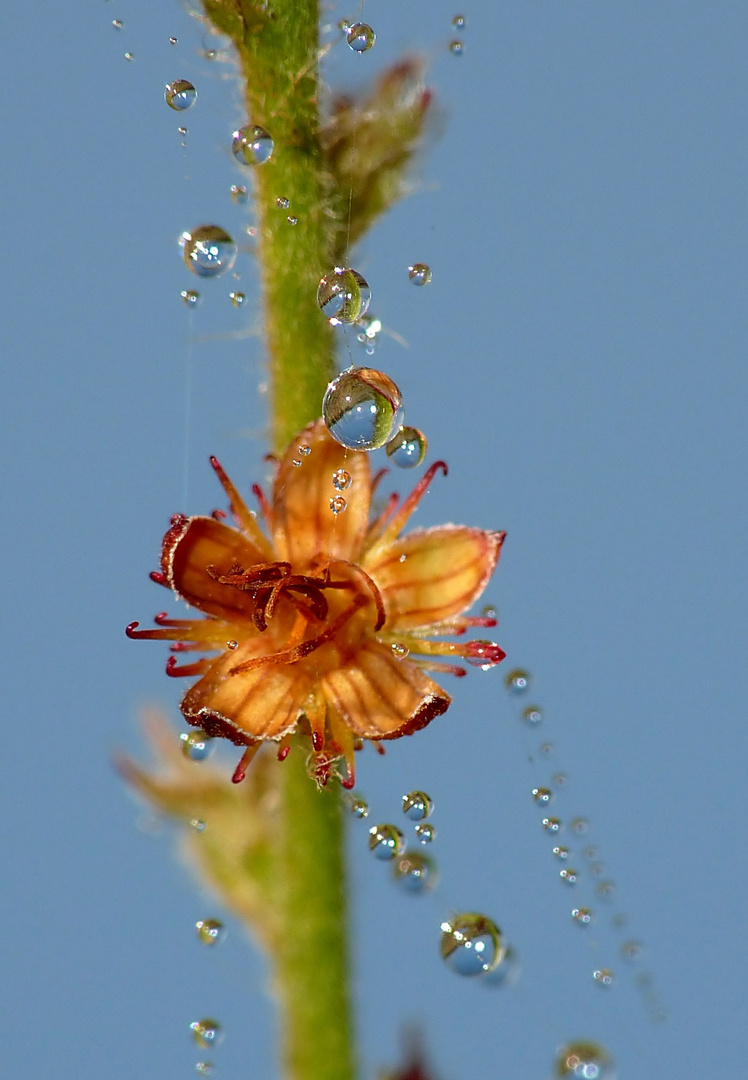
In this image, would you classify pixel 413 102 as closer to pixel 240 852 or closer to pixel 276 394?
pixel 276 394

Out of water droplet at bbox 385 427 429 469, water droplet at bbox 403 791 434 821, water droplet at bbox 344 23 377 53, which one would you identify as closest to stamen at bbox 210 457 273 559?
water droplet at bbox 385 427 429 469

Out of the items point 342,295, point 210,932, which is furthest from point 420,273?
point 210,932

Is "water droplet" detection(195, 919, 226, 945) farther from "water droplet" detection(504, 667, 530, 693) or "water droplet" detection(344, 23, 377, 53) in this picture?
"water droplet" detection(344, 23, 377, 53)

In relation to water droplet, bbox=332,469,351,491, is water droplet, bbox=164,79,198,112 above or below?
above

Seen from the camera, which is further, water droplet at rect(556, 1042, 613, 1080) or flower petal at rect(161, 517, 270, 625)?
water droplet at rect(556, 1042, 613, 1080)

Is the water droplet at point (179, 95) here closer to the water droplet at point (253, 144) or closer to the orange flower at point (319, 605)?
the water droplet at point (253, 144)

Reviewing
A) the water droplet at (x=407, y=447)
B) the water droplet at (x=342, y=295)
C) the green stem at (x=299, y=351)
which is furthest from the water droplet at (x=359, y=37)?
the water droplet at (x=407, y=447)
